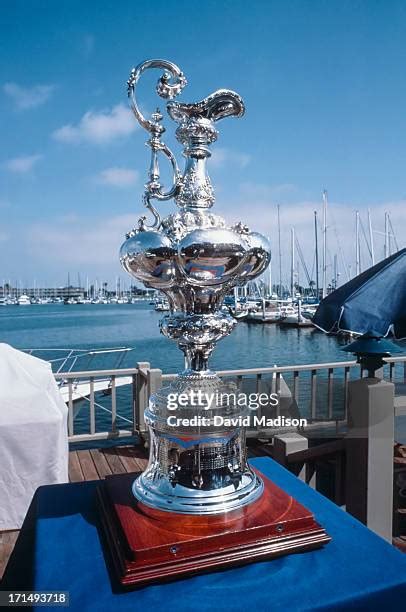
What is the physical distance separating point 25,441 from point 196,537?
7.29 ft

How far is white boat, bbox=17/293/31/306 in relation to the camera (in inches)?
4953

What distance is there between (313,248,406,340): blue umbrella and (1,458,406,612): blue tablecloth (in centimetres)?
132

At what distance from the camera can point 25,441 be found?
311cm

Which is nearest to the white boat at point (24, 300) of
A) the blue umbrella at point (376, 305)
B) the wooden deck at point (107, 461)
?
the wooden deck at point (107, 461)

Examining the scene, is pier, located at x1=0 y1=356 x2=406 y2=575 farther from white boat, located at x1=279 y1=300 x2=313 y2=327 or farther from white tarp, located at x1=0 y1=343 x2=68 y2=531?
white boat, located at x1=279 y1=300 x2=313 y2=327

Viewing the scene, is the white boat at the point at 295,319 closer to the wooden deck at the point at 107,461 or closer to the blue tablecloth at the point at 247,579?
the wooden deck at the point at 107,461

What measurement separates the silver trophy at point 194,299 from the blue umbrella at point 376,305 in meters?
1.11

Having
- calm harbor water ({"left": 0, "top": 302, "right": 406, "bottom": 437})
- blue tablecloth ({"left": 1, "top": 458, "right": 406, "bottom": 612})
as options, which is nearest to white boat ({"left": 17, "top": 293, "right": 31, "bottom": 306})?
calm harbor water ({"left": 0, "top": 302, "right": 406, "bottom": 437})

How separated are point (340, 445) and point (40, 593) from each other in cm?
218

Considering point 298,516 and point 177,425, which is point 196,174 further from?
point 298,516

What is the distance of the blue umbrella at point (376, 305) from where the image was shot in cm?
258

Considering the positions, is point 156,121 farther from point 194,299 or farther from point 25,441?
point 25,441

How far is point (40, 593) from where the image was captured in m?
1.12

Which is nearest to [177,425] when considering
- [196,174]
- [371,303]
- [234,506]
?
[234,506]
